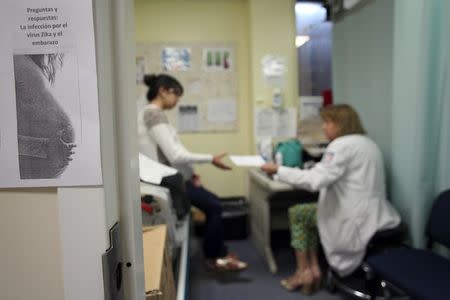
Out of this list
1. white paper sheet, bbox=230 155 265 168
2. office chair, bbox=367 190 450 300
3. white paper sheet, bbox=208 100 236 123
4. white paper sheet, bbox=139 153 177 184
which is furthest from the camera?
white paper sheet, bbox=208 100 236 123

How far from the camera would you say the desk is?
2.40m

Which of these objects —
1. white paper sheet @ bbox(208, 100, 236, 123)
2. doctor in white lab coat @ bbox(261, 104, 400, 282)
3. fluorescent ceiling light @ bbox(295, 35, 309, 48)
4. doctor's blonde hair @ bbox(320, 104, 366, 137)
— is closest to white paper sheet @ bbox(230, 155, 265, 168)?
doctor in white lab coat @ bbox(261, 104, 400, 282)

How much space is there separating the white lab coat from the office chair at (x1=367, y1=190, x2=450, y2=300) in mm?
186

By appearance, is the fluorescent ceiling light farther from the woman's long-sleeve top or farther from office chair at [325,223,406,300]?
office chair at [325,223,406,300]

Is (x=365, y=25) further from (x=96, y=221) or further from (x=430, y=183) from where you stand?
(x=96, y=221)

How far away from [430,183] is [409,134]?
0.91ft

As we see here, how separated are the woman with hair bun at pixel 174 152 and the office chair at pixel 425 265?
110cm

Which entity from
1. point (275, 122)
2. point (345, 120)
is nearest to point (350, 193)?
point (345, 120)

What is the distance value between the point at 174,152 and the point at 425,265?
146 centimetres

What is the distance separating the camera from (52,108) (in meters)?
0.44

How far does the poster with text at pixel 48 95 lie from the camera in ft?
1.41

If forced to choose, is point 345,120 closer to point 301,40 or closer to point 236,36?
point 301,40

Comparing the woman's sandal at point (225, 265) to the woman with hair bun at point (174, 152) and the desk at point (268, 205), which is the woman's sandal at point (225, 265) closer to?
the woman with hair bun at point (174, 152)

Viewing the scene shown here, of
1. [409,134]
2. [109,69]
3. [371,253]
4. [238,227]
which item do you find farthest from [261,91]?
[109,69]
